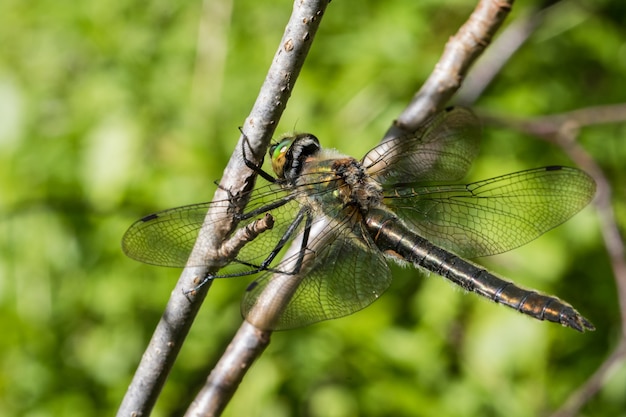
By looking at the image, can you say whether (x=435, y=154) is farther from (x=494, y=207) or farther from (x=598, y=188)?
(x=598, y=188)

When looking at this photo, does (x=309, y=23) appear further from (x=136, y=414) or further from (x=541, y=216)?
(x=541, y=216)

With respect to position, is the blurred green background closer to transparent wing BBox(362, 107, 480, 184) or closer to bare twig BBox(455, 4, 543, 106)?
bare twig BBox(455, 4, 543, 106)

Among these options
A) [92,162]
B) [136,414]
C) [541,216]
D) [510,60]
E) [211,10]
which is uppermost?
[211,10]

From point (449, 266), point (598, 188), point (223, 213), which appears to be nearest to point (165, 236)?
point (223, 213)

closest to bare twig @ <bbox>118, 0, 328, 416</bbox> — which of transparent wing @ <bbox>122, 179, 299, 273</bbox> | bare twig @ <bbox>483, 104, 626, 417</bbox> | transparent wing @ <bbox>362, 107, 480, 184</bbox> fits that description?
transparent wing @ <bbox>122, 179, 299, 273</bbox>

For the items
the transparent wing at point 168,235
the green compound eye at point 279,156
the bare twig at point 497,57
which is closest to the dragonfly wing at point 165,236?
the transparent wing at point 168,235

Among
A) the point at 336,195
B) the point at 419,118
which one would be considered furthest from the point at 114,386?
the point at 419,118

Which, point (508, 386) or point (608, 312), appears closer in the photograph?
point (508, 386)
